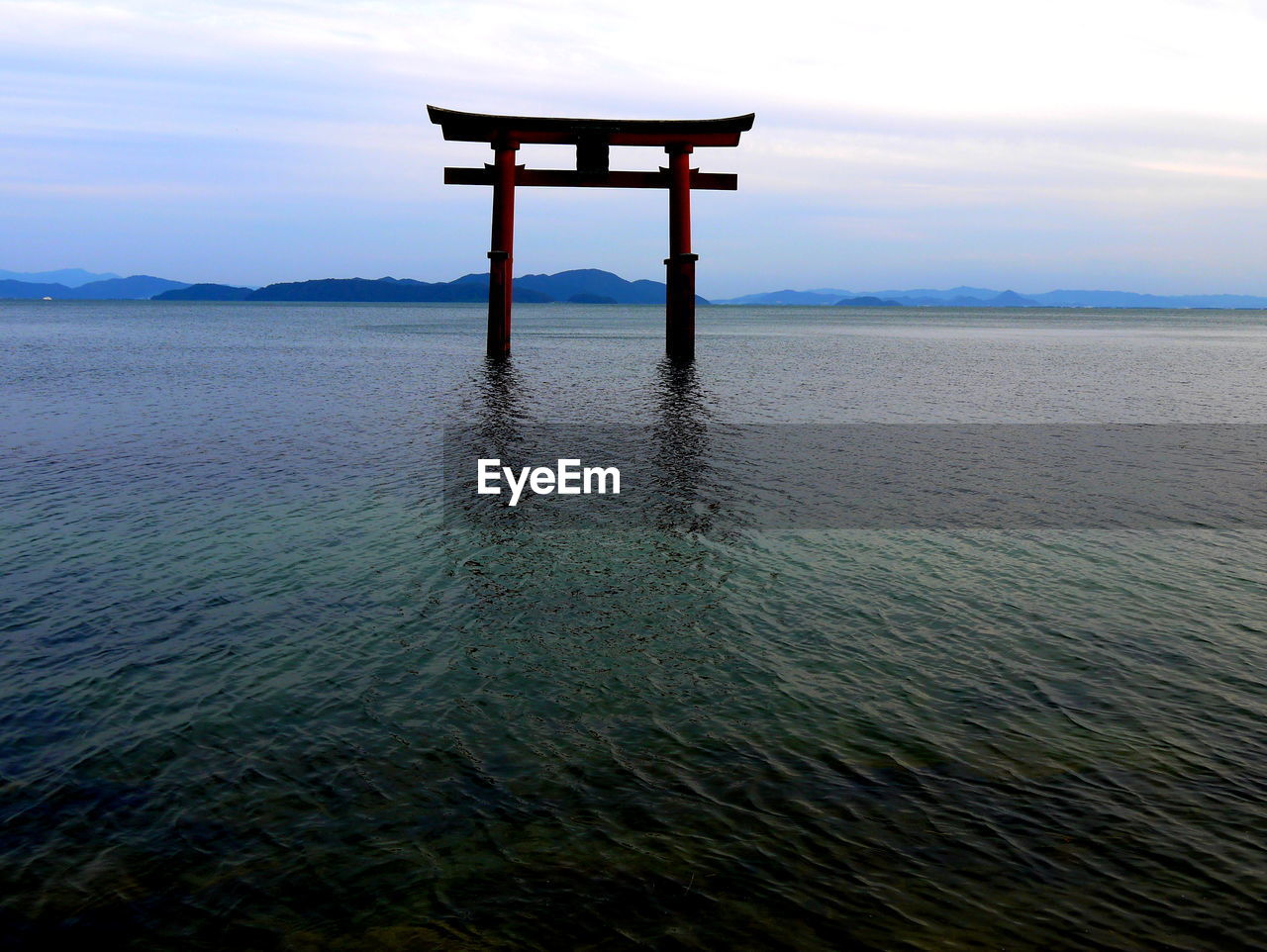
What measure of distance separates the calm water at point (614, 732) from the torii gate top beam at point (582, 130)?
745 inches

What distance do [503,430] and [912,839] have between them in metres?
15.7

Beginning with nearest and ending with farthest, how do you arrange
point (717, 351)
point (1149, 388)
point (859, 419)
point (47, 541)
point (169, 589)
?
1. point (169, 589)
2. point (47, 541)
3. point (859, 419)
4. point (1149, 388)
5. point (717, 351)

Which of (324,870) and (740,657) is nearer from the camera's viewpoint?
(324,870)

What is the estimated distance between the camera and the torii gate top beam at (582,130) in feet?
92.3

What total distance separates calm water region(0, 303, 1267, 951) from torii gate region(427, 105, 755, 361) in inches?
741

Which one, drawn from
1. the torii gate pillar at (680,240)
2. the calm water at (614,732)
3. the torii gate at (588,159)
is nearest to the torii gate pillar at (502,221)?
the torii gate at (588,159)

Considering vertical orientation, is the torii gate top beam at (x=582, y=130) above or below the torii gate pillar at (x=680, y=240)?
above

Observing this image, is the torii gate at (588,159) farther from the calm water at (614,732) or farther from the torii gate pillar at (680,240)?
the calm water at (614,732)

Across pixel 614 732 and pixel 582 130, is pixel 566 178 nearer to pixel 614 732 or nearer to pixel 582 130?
pixel 582 130

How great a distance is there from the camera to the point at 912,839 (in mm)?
4684

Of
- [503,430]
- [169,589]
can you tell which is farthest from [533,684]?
[503,430]

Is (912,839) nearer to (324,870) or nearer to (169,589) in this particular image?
(324,870)

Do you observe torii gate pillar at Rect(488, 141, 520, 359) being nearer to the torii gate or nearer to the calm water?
the torii gate

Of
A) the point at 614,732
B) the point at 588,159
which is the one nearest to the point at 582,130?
the point at 588,159
